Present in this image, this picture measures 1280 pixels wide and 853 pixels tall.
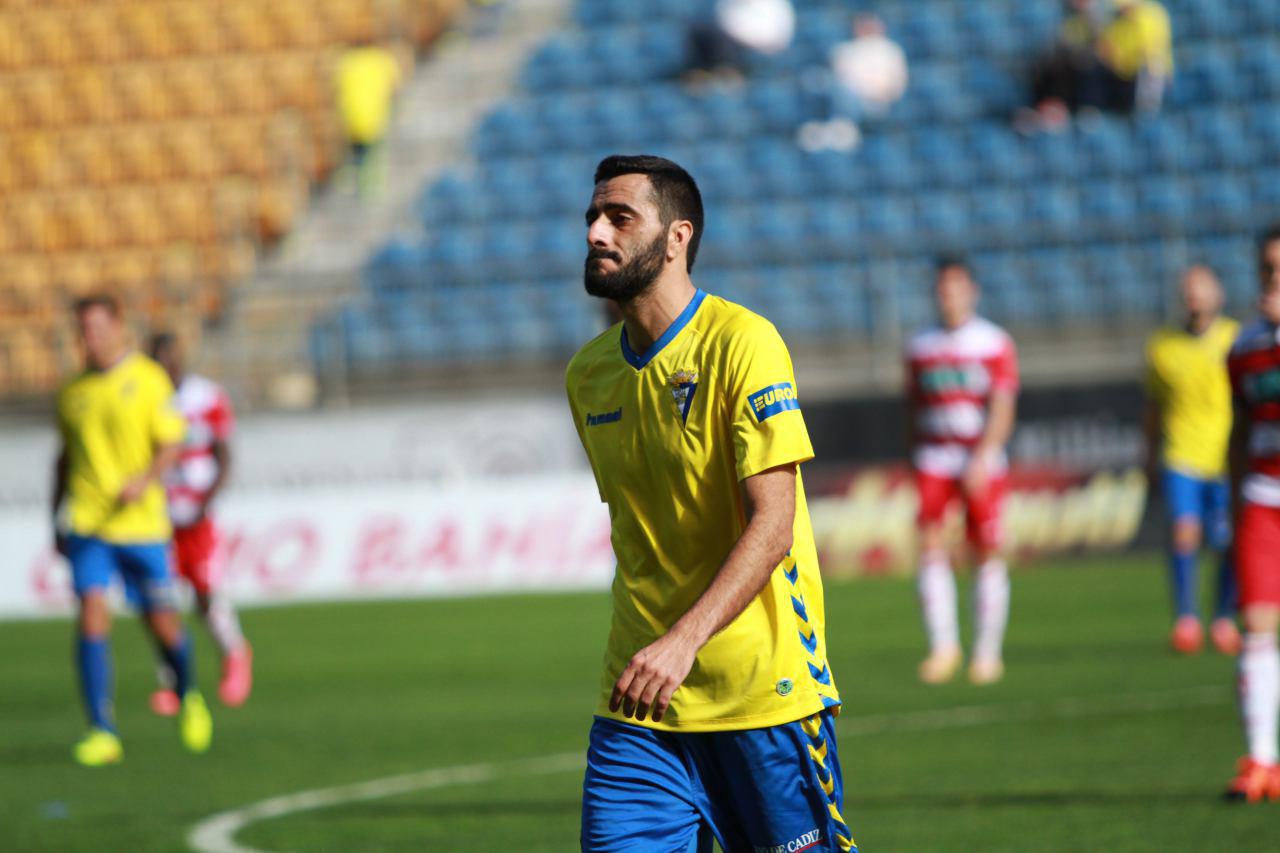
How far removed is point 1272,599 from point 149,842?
4.46 m

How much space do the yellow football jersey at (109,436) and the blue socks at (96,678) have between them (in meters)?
0.68

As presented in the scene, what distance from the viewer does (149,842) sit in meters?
8.19

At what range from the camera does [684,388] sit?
4633mm

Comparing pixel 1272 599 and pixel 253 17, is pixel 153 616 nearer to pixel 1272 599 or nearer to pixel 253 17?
pixel 1272 599

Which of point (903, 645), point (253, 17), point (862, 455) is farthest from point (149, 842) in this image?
point (253, 17)

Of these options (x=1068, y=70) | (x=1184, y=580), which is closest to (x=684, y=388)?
(x=1184, y=580)

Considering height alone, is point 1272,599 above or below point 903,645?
above

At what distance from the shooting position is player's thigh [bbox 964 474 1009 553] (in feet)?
42.3

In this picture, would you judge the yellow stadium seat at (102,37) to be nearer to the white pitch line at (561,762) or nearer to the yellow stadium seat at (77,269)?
the yellow stadium seat at (77,269)

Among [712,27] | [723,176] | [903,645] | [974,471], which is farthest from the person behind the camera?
[712,27]

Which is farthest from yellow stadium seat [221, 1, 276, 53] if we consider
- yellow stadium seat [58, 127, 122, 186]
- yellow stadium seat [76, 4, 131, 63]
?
yellow stadium seat [58, 127, 122, 186]

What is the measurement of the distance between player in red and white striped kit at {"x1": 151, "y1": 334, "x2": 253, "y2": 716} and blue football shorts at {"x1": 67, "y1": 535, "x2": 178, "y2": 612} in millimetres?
1897

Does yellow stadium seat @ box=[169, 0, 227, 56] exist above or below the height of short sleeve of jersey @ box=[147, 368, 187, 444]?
above

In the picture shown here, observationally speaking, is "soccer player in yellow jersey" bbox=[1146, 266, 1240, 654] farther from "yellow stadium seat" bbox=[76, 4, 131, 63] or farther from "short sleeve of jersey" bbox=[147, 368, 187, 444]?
"yellow stadium seat" bbox=[76, 4, 131, 63]
